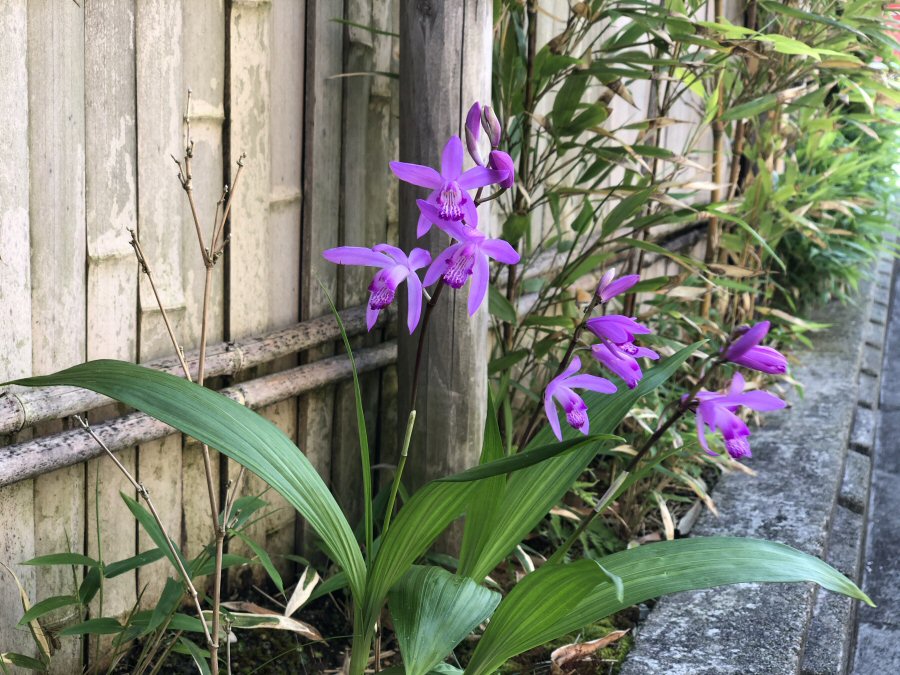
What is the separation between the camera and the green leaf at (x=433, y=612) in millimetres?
1413

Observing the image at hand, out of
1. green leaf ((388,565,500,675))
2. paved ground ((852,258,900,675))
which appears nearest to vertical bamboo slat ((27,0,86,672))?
green leaf ((388,565,500,675))

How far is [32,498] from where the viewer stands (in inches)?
63.2

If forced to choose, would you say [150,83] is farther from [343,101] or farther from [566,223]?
[566,223]

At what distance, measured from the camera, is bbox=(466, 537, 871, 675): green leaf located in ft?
4.79

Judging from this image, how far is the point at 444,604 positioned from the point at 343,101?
114 centimetres

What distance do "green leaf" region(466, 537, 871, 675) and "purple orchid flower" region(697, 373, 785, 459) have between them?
0.19 meters

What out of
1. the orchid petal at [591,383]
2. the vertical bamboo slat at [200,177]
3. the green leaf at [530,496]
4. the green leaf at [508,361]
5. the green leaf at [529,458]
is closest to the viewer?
the green leaf at [529,458]

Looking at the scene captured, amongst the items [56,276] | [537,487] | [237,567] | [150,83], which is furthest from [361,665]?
[150,83]

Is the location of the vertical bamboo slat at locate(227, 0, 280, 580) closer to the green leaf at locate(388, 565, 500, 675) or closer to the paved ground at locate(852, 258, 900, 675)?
the green leaf at locate(388, 565, 500, 675)

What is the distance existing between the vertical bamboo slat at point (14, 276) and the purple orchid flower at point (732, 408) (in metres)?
1.04

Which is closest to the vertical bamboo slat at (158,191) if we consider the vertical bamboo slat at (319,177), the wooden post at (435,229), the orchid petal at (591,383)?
the vertical bamboo slat at (319,177)

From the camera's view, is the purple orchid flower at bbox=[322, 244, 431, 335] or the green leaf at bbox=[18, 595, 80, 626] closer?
the purple orchid flower at bbox=[322, 244, 431, 335]

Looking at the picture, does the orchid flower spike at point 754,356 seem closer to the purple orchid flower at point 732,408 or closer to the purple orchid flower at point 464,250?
the purple orchid flower at point 732,408

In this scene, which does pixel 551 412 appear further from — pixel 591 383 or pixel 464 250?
pixel 464 250
